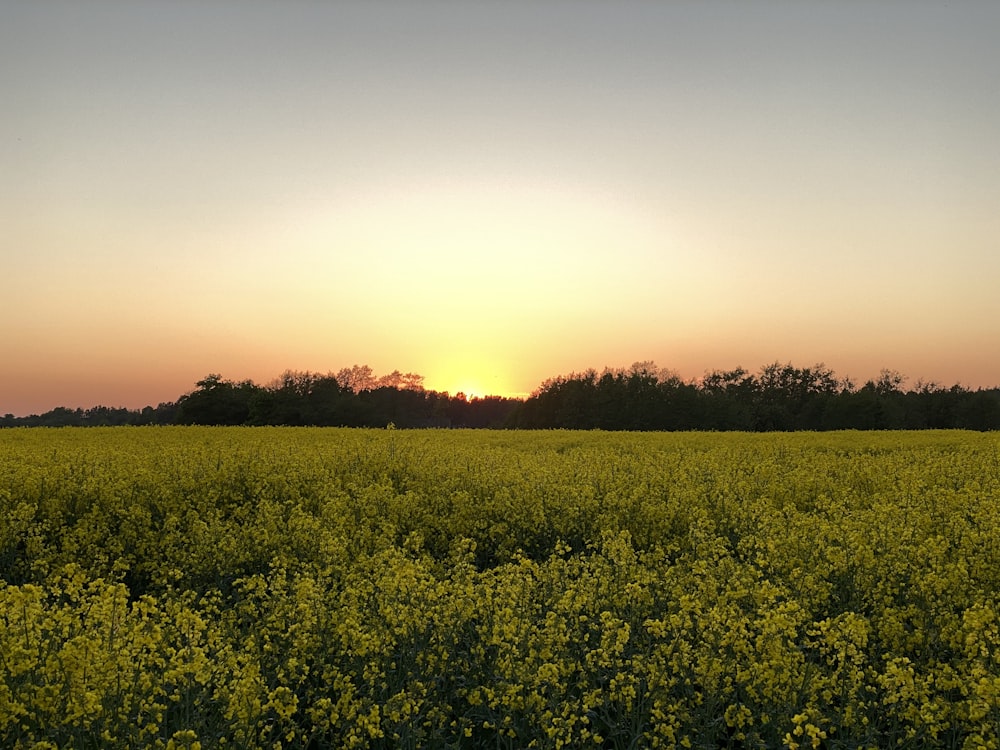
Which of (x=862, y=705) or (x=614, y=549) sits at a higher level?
(x=614, y=549)

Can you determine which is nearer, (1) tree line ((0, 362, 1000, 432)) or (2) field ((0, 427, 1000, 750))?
(2) field ((0, 427, 1000, 750))

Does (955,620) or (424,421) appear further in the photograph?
(424,421)

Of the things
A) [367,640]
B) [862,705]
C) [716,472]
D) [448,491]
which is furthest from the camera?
[716,472]

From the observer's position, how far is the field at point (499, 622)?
15.3 ft

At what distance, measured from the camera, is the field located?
4.67 meters

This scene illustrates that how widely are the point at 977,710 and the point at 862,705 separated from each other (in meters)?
0.71

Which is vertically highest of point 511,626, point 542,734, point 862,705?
point 511,626

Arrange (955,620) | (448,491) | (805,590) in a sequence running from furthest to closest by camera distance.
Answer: (448,491), (805,590), (955,620)

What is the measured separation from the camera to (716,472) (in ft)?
49.1

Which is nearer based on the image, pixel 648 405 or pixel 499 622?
pixel 499 622

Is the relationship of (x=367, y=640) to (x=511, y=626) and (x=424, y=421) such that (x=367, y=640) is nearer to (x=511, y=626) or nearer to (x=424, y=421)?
(x=511, y=626)

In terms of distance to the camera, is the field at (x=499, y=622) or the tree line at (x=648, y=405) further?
the tree line at (x=648, y=405)

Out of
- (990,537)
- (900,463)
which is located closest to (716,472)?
(900,463)

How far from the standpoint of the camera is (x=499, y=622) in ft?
18.7
